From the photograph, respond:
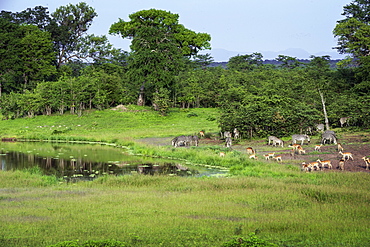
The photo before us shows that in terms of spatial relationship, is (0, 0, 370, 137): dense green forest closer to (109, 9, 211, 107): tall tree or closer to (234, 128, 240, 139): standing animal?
(109, 9, 211, 107): tall tree

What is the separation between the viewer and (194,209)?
491 inches

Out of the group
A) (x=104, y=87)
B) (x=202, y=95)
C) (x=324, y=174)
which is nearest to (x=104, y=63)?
(x=104, y=87)

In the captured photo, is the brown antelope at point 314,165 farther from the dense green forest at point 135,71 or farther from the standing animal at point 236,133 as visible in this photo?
the dense green forest at point 135,71

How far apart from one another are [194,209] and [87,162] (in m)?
17.6

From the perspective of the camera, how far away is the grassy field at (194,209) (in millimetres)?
9562

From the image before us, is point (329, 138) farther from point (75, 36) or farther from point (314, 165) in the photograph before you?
point (75, 36)

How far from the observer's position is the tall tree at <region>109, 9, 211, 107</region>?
194 ft

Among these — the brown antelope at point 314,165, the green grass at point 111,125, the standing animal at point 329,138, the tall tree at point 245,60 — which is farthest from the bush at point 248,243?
the tall tree at point 245,60

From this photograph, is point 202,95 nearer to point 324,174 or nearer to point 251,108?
point 251,108

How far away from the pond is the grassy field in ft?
8.06

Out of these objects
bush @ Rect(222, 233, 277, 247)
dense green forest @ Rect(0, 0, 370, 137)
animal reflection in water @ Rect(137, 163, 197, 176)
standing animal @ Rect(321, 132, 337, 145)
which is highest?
dense green forest @ Rect(0, 0, 370, 137)

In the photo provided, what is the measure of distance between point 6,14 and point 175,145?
177ft

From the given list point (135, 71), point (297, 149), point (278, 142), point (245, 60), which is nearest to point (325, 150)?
point (297, 149)

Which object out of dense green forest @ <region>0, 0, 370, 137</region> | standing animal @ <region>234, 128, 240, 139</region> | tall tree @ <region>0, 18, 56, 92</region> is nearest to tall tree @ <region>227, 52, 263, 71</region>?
dense green forest @ <region>0, 0, 370, 137</region>
